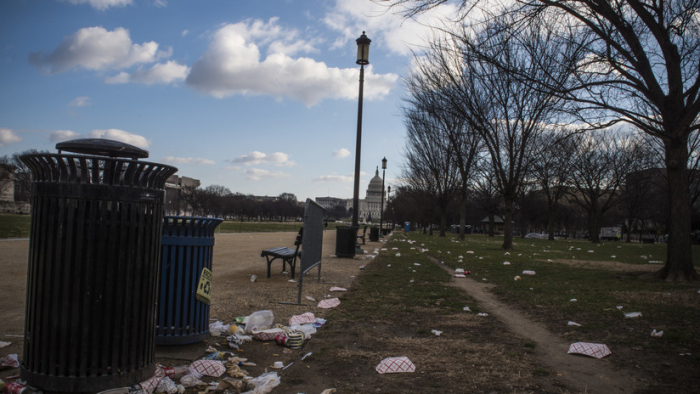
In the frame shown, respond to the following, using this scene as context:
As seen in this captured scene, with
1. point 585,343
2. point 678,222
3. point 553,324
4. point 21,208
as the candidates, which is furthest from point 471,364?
point 21,208

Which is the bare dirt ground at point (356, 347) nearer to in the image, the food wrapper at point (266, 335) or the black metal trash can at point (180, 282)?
the food wrapper at point (266, 335)

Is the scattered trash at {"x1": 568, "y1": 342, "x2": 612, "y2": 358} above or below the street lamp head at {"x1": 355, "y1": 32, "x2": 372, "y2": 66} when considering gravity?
below

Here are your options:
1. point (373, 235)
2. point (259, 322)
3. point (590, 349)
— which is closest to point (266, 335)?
point (259, 322)

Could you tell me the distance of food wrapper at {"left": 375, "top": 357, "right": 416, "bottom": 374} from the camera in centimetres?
404

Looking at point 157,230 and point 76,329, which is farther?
point 157,230

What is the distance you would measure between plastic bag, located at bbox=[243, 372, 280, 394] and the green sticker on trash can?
113cm

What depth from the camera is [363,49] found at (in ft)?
53.5

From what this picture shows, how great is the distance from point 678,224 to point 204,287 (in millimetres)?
10535

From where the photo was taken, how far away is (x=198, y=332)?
15.1 feet

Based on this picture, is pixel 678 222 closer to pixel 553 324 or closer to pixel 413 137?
pixel 553 324

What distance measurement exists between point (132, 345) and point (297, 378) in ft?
3.98

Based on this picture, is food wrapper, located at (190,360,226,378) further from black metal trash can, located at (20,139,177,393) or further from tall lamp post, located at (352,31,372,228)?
tall lamp post, located at (352,31,372,228)

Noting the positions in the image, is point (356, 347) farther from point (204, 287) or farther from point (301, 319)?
point (204, 287)

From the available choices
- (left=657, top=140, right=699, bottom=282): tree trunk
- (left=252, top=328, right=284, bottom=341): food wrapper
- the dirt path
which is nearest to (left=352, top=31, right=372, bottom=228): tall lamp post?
(left=657, top=140, right=699, bottom=282): tree trunk
